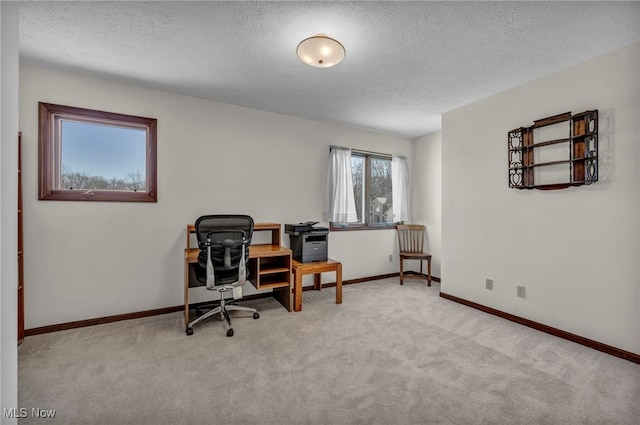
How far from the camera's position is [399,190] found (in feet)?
15.7

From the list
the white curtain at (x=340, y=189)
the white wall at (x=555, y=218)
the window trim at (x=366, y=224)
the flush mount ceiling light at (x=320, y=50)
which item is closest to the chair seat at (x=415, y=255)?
the white wall at (x=555, y=218)

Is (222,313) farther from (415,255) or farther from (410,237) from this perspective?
(410,237)

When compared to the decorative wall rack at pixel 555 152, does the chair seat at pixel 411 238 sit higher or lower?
lower

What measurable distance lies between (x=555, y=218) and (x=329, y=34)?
8.78ft

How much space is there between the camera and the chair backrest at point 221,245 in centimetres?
269

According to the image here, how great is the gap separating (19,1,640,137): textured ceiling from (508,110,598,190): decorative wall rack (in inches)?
20.0

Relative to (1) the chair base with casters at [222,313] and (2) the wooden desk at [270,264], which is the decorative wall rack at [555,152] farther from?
(1) the chair base with casters at [222,313]

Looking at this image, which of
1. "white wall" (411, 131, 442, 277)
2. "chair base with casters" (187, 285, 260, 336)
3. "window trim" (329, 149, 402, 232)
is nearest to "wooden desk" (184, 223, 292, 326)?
"chair base with casters" (187, 285, 260, 336)

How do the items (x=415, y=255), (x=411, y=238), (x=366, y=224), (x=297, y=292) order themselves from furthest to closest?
(x=411, y=238) → (x=366, y=224) → (x=415, y=255) → (x=297, y=292)

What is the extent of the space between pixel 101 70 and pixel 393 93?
2941 millimetres

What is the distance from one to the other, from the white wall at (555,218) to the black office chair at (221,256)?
2.73 m

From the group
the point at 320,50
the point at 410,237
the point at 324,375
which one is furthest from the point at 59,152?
the point at 410,237

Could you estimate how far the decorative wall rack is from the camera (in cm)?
243

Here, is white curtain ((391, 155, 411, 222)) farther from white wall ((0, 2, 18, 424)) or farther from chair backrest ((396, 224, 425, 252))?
white wall ((0, 2, 18, 424))
